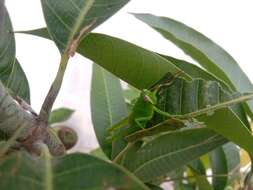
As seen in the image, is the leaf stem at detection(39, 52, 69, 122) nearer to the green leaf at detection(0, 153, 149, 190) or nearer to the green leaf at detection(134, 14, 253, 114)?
the green leaf at detection(0, 153, 149, 190)

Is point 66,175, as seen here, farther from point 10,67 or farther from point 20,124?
point 10,67

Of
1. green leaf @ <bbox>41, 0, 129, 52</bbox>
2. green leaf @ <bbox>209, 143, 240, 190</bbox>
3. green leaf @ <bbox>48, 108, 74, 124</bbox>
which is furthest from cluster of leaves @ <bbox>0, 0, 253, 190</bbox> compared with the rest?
green leaf @ <bbox>48, 108, 74, 124</bbox>

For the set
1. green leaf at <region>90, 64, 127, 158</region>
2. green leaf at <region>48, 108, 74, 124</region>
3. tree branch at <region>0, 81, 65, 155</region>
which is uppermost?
green leaf at <region>48, 108, 74, 124</region>

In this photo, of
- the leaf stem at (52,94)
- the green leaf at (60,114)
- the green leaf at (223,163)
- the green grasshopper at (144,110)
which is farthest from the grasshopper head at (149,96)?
the green leaf at (60,114)

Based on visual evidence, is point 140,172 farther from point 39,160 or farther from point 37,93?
point 37,93

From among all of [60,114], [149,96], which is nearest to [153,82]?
[149,96]

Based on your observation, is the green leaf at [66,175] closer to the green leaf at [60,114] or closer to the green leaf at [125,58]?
the green leaf at [125,58]

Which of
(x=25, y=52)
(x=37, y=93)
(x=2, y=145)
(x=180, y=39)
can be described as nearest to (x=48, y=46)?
(x=25, y=52)
